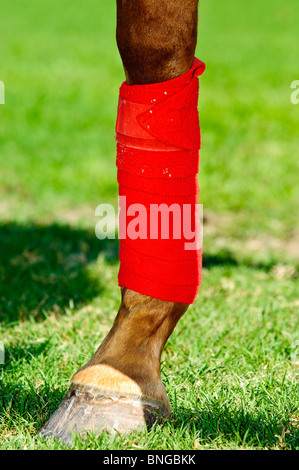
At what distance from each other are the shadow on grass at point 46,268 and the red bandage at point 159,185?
1.17m

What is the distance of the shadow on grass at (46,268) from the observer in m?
2.85

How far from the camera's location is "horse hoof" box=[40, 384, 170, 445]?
5.19 feet

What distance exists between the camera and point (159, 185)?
1651 mm

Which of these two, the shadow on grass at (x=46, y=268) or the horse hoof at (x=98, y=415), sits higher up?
the shadow on grass at (x=46, y=268)

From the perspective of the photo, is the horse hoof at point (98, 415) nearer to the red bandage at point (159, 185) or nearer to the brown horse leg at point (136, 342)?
the brown horse leg at point (136, 342)

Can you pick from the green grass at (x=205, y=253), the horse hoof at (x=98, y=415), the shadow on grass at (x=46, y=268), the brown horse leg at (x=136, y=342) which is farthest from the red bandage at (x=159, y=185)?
the shadow on grass at (x=46, y=268)

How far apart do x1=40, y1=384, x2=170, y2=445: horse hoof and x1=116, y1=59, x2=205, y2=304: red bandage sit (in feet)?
0.96

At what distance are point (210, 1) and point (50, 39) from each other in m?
10.5

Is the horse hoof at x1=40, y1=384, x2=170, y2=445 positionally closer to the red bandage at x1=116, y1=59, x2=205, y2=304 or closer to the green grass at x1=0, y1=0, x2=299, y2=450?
the green grass at x1=0, y1=0, x2=299, y2=450

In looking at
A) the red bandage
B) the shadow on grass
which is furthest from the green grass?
the red bandage

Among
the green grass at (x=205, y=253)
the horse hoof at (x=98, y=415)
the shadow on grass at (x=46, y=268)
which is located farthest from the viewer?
the shadow on grass at (x=46, y=268)

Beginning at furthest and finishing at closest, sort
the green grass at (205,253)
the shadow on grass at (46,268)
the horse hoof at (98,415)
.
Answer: the shadow on grass at (46,268) → the green grass at (205,253) → the horse hoof at (98,415)

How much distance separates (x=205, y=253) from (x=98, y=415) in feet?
7.50

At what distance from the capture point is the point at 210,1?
20.2 m
